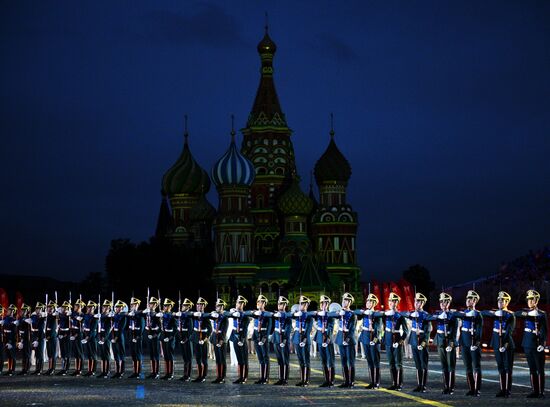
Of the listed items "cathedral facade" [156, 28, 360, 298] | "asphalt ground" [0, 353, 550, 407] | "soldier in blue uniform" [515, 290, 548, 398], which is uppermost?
"cathedral facade" [156, 28, 360, 298]

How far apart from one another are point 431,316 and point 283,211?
8775cm

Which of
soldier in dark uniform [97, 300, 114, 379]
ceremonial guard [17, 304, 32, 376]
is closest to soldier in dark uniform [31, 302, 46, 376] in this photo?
ceremonial guard [17, 304, 32, 376]

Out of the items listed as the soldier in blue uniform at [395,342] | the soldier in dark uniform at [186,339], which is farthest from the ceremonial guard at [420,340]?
the soldier in dark uniform at [186,339]

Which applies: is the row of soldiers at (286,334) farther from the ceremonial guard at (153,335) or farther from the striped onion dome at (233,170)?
the striped onion dome at (233,170)

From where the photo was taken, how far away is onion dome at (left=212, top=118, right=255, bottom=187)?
105 meters

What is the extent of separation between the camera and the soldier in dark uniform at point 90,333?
29.1 meters

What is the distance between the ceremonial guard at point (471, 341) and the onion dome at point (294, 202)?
8746cm

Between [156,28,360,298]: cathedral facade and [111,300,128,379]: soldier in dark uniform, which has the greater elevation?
[156,28,360,298]: cathedral facade

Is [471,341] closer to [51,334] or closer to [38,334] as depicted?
[51,334]

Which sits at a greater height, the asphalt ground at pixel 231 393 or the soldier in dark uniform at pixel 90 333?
the soldier in dark uniform at pixel 90 333

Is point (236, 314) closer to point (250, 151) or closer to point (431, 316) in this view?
point (431, 316)

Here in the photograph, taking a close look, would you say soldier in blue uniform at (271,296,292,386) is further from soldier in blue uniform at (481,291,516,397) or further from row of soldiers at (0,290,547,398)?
soldier in blue uniform at (481,291,516,397)

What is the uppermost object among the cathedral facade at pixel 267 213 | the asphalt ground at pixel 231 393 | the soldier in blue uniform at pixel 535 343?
the cathedral facade at pixel 267 213

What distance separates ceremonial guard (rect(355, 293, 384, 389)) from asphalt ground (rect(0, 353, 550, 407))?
448 millimetres
